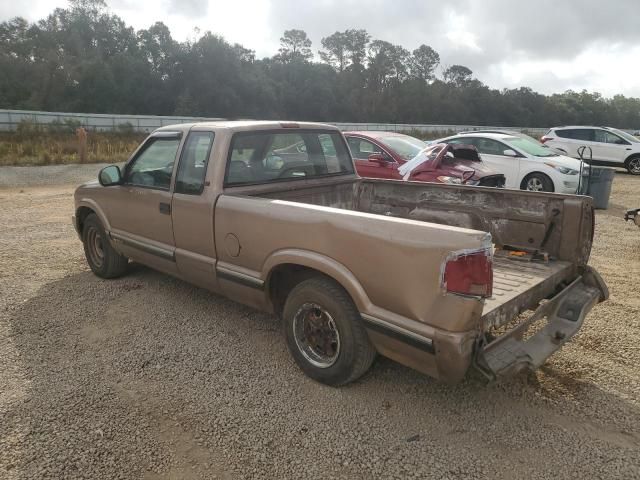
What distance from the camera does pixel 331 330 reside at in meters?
3.14

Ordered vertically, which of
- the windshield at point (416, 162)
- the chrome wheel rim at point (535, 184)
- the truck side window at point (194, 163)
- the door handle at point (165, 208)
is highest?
the truck side window at point (194, 163)

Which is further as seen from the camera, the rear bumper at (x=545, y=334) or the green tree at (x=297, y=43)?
the green tree at (x=297, y=43)

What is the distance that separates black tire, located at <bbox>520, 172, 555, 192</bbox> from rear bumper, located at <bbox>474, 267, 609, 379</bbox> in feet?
24.3

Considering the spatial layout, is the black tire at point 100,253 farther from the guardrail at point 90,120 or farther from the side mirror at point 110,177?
the guardrail at point 90,120

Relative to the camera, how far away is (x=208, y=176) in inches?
147

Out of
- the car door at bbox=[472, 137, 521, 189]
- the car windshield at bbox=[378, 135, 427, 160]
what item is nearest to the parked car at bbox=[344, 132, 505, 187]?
the car windshield at bbox=[378, 135, 427, 160]

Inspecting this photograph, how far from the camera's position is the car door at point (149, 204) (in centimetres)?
418

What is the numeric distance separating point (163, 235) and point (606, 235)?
688 cm

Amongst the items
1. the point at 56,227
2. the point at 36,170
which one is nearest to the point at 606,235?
the point at 56,227

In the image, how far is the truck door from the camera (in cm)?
374

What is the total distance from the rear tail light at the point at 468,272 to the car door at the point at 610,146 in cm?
1676

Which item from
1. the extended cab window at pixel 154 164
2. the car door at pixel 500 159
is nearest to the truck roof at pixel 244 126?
the extended cab window at pixel 154 164

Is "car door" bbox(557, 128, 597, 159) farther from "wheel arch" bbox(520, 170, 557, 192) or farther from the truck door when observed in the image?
the truck door

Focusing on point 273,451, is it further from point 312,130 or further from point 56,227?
point 56,227
